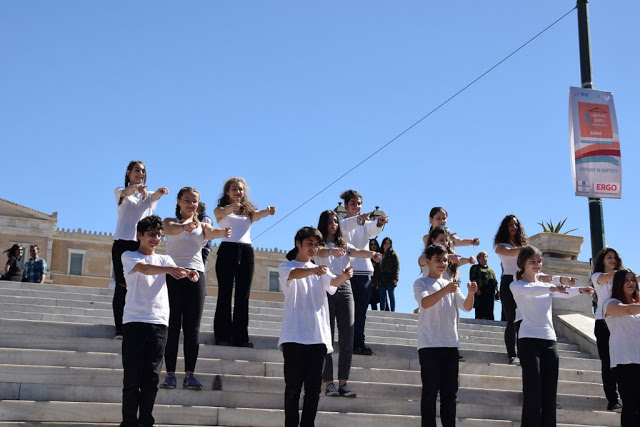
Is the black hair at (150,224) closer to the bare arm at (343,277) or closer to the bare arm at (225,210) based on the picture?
the bare arm at (343,277)

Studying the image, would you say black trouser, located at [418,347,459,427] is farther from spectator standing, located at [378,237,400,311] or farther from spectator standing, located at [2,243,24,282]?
spectator standing, located at [2,243,24,282]

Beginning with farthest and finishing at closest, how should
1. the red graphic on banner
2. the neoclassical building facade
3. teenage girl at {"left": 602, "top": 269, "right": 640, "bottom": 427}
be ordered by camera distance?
1. the neoclassical building facade
2. the red graphic on banner
3. teenage girl at {"left": 602, "top": 269, "right": 640, "bottom": 427}

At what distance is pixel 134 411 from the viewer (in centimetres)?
634

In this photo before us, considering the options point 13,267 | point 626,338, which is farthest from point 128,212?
point 13,267

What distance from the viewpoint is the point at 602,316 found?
8.45 m

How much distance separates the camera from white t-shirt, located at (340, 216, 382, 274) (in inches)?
346

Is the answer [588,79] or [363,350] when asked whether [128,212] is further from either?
[588,79]

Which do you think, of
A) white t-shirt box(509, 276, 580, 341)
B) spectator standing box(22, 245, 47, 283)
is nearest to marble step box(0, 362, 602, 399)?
white t-shirt box(509, 276, 580, 341)

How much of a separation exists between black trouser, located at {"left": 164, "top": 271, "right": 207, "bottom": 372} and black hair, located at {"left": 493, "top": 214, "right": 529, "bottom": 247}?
3.38 metres

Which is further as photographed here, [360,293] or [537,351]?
[360,293]

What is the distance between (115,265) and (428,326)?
10.5ft

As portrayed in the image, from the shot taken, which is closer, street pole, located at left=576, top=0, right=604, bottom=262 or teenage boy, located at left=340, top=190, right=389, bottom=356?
teenage boy, located at left=340, top=190, right=389, bottom=356

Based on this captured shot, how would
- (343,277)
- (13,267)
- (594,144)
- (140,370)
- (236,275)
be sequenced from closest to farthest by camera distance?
1. (140,370)
2. (343,277)
3. (236,275)
4. (594,144)
5. (13,267)

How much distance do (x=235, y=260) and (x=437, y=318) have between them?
89.6 inches
